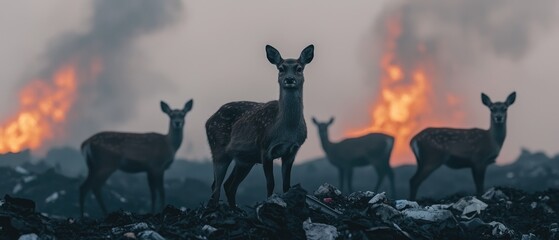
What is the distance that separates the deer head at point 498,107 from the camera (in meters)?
22.2

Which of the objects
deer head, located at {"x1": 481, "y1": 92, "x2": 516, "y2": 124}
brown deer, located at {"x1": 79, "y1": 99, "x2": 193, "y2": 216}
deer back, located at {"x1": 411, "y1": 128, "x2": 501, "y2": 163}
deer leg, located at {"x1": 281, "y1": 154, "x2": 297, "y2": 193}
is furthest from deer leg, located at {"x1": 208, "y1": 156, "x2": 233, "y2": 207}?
deer head, located at {"x1": 481, "y1": 92, "x2": 516, "y2": 124}

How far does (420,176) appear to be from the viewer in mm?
22562

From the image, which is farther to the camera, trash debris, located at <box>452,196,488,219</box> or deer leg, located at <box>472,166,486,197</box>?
deer leg, located at <box>472,166,486,197</box>

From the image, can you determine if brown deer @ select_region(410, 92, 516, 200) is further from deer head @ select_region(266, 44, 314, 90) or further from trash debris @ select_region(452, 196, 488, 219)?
deer head @ select_region(266, 44, 314, 90)

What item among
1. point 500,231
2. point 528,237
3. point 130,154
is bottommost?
point 528,237

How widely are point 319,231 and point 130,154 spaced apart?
539 inches

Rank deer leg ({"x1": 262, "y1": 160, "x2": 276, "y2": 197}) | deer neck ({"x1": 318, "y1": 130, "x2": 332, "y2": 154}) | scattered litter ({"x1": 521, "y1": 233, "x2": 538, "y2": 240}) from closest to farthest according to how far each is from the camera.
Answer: scattered litter ({"x1": 521, "y1": 233, "x2": 538, "y2": 240})
deer leg ({"x1": 262, "y1": 160, "x2": 276, "y2": 197})
deer neck ({"x1": 318, "y1": 130, "x2": 332, "y2": 154})

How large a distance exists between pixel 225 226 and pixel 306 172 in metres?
50.8

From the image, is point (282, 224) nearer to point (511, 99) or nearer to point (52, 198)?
point (511, 99)

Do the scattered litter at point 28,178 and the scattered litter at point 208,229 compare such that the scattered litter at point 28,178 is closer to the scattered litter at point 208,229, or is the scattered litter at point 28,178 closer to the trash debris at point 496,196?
the trash debris at point 496,196

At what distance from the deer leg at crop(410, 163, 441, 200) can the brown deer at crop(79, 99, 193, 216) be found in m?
6.87

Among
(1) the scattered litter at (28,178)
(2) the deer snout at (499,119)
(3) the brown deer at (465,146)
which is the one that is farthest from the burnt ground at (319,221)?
(1) the scattered litter at (28,178)

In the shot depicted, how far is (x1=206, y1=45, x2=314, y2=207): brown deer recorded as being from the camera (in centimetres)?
1262

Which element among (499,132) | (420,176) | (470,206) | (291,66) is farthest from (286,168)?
(499,132)
